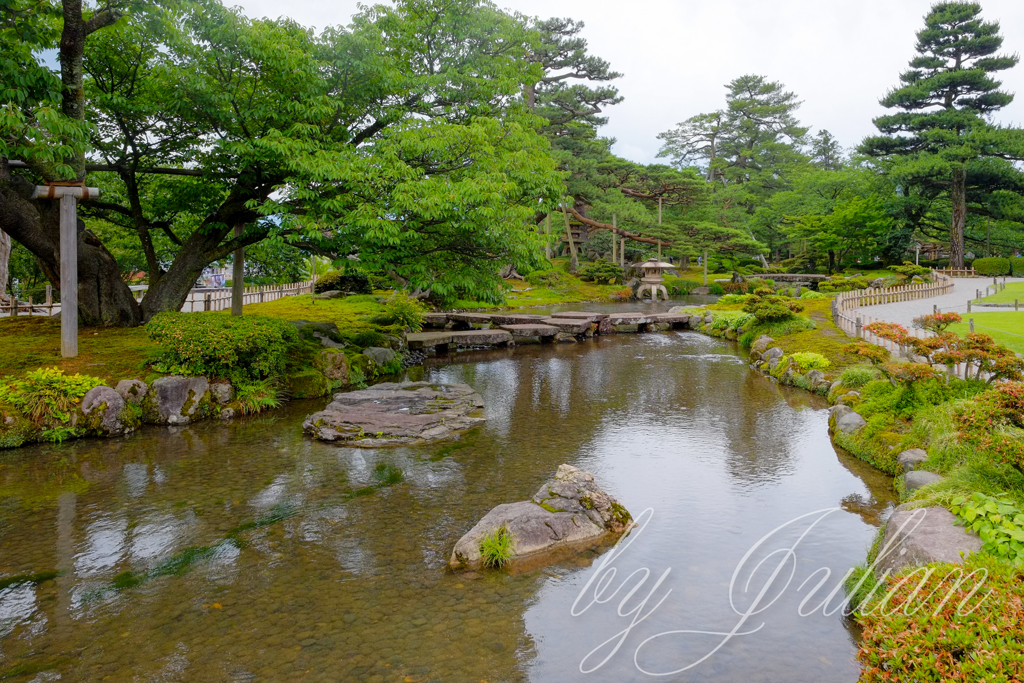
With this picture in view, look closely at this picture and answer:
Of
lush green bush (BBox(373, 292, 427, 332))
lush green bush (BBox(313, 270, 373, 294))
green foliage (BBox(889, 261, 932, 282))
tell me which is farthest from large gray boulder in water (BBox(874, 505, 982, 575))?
green foliage (BBox(889, 261, 932, 282))

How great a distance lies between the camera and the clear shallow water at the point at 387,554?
480cm

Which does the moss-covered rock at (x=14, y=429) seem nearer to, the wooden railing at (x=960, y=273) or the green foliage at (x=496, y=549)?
the green foliage at (x=496, y=549)

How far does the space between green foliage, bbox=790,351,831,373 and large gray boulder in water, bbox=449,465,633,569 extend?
10309 millimetres

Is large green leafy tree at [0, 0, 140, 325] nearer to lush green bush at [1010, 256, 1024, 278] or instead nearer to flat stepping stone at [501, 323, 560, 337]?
flat stepping stone at [501, 323, 560, 337]

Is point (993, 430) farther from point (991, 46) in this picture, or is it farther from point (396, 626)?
point (991, 46)

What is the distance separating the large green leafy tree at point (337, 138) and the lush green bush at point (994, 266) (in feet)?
130

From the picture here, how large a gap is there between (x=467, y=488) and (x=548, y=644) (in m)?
3.54

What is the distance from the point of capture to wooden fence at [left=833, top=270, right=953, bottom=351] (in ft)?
58.5

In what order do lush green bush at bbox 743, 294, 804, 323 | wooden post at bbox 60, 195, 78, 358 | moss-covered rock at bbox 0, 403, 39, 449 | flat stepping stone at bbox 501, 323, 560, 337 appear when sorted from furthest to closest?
1. flat stepping stone at bbox 501, 323, 560, 337
2. lush green bush at bbox 743, 294, 804, 323
3. wooden post at bbox 60, 195, 78, 358
4. moss-covered rock at bbox 0, 403, 39, 449

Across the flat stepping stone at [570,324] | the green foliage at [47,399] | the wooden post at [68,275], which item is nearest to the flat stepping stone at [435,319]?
the flat stepping stone at [570,324]

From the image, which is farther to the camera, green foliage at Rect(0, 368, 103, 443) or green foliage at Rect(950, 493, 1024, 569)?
green foliage at Rect(0, 368, 103, 443)

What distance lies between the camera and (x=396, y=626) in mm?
5203

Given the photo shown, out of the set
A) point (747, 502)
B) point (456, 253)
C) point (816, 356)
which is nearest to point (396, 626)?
point (747, 502)

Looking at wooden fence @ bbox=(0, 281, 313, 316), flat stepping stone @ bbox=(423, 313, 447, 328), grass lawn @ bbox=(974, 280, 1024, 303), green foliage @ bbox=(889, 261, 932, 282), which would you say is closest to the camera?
wooden fence @ bbox=(0, 281, 313, 316)
